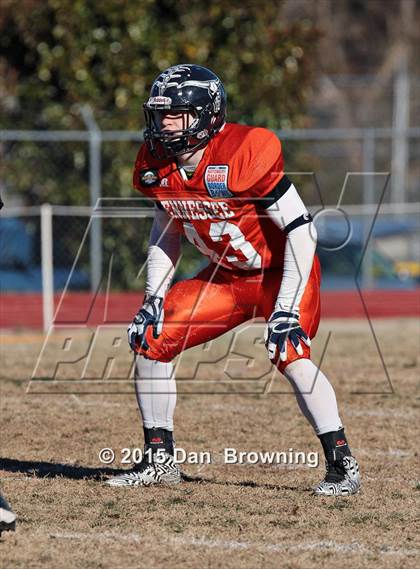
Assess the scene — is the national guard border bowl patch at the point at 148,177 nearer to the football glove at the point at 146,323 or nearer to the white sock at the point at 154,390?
the football glove at the point at 146,323

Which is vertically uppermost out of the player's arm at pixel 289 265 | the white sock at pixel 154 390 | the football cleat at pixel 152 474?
the player's arm at pixel 289 265

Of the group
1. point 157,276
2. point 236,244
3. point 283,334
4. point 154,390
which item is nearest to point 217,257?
point 236,244

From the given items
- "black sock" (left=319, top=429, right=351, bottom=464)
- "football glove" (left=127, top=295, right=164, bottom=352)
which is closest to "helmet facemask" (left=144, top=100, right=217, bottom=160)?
"football glove" (left=127, top=295, right=164, bottom=352)

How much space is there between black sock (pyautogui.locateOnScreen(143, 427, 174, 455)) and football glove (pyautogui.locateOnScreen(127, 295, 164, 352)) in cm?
39

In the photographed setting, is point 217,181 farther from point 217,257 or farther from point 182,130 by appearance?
point 217,257

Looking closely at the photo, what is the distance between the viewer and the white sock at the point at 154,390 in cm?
506

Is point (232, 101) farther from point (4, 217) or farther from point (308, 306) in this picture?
point (308, 306)

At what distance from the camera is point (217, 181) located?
16.1 ft

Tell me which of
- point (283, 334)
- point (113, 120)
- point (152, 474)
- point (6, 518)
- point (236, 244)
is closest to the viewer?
point (6, 518)

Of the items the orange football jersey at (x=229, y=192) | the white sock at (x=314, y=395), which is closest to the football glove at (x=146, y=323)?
the orange football jersey at (x=229, y=192)

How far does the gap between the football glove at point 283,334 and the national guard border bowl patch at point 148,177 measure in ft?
2.70

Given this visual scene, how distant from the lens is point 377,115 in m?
24.3

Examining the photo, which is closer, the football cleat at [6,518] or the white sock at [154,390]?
the football cleat at [6,518]

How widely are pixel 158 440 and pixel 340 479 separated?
0.84 m
